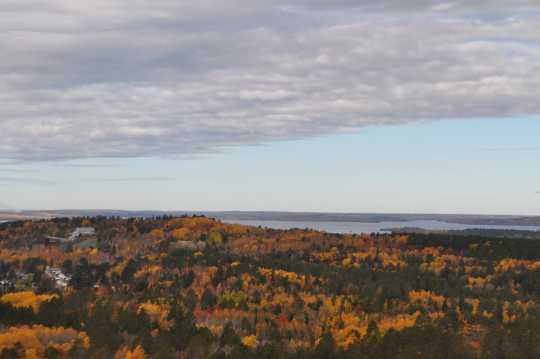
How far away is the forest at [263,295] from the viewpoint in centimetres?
2794

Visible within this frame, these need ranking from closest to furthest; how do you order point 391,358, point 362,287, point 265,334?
point 391,358 < point 265,334 < point 362,287

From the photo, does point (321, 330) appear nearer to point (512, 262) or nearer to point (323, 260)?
point (323, 260)

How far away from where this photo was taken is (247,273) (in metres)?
61.1

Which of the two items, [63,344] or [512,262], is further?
[512,262]

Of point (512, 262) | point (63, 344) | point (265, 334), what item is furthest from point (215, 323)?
point (512, 262)

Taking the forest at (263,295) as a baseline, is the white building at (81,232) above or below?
above

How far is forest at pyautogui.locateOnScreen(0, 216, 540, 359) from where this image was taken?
91.7 feet

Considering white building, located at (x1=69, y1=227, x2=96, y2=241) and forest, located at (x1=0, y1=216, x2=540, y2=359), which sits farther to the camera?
white building, located at (x1=69, y1=227, x2=96, y2=241)

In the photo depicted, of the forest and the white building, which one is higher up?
the white building

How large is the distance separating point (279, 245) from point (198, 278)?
3883cm

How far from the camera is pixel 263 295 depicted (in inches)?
1908

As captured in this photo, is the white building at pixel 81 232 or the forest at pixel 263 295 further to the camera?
the white building at pixel 81 232

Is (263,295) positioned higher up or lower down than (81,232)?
lower down

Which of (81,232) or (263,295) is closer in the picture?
(263,295)
